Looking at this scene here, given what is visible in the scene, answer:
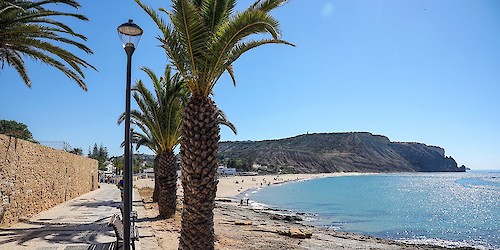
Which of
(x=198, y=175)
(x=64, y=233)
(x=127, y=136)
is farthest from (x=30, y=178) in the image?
(x=127, y=136)

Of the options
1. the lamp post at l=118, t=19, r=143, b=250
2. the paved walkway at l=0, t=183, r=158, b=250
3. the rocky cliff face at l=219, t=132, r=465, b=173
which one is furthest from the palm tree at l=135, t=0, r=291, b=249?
the rocky cliff face at l=219, t=132, r=465, b=173

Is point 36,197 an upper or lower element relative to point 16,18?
lower

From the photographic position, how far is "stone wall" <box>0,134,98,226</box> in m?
11.1

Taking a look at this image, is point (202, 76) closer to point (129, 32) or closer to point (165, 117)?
point (129, 32)

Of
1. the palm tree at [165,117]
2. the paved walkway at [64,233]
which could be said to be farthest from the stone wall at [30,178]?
the palm tree at [165,117]

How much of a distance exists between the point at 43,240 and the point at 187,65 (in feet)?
19.2

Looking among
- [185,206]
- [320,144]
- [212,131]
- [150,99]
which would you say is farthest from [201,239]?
[320,144]

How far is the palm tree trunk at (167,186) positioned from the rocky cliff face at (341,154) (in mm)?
127036

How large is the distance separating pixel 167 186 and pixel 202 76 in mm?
8989

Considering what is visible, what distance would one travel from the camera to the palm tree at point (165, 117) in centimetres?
1455

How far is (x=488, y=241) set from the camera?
21422 millimetres

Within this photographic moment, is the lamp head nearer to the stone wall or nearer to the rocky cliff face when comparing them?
the stone wall

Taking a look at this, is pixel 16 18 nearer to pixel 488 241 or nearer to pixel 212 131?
pixel 212 131

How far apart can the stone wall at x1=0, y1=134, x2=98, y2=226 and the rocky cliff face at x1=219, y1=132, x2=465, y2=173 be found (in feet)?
405
